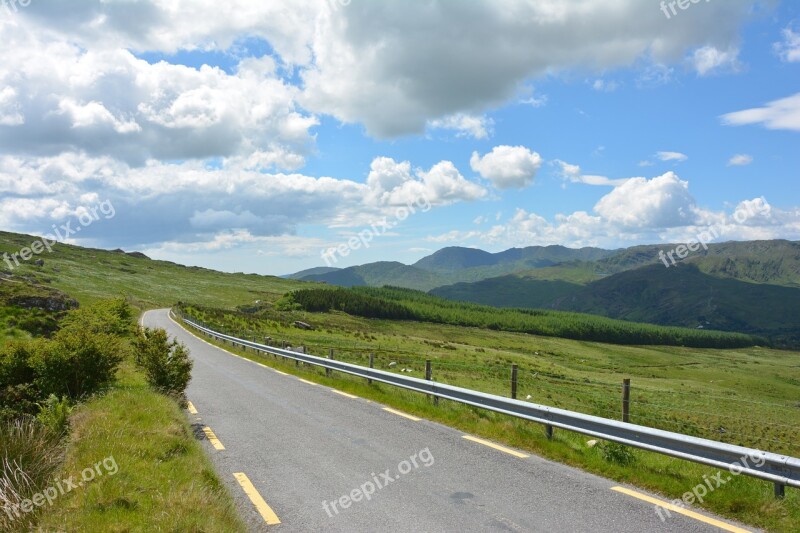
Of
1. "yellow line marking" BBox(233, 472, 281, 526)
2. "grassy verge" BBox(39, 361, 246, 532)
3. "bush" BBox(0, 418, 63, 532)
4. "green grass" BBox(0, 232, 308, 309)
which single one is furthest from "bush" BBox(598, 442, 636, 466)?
"green grass" BBox(0, 232, 308, 309)

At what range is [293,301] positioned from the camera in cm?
13738

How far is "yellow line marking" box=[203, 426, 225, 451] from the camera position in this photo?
9486mm

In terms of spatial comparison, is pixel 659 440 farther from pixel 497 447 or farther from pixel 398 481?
pixel 398 481

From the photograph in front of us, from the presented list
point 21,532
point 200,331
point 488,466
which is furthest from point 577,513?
point 200,331

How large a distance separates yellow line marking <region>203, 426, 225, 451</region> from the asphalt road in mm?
92

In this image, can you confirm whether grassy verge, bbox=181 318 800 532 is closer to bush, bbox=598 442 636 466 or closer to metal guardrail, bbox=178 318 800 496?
bush, bbox=598 442 636 466

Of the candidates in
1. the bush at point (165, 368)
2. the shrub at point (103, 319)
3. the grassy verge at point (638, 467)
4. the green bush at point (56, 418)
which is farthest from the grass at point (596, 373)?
the green bush at point (56, 418)

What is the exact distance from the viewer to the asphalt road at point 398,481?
6.02 meters

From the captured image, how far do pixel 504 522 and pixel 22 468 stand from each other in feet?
22.9

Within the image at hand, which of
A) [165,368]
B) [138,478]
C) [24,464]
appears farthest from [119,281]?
[138,478]

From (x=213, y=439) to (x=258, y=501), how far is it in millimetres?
3813

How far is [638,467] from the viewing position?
324 inches

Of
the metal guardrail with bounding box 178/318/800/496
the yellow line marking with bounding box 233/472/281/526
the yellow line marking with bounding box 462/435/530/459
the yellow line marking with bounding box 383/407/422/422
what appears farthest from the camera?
the yellow line marking with bounding box 383/407/422/422

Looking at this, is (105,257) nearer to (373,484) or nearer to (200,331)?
(200,331)
